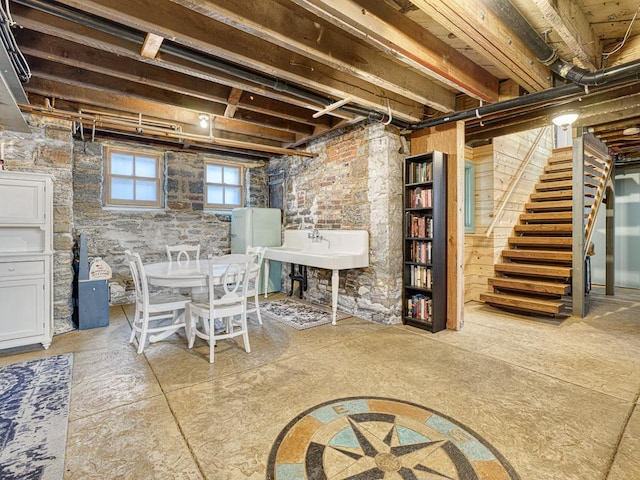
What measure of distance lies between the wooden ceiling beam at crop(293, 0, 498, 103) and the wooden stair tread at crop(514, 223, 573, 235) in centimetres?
287

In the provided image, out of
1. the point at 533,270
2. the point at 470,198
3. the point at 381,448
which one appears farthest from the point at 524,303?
the point at 381,448

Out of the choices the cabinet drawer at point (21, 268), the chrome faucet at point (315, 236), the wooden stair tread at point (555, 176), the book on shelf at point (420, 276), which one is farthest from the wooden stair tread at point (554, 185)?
the cabinet drawer at point (21, 268)

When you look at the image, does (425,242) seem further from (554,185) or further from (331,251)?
(554,185)

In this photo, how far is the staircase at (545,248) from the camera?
4309 millimetres

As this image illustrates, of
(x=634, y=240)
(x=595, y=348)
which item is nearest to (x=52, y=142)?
(x=595, y=348)

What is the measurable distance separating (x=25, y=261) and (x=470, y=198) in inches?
216

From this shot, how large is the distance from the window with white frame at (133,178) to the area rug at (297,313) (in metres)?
2.44

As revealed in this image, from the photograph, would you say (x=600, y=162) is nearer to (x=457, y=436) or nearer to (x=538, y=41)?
(x=538, y=41)

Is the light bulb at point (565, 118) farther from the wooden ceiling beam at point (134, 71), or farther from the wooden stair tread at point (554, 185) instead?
the wooden ceiling beam at point (134, 71)

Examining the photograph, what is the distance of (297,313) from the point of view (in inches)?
168

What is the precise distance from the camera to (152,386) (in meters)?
2.33

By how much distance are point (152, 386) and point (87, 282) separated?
6.51ft

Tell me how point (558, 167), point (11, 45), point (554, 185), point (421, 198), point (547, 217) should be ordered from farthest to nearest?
point (558, 167) → point (554, 185) → point (547, 217) → point (421, 198) → point (11, 45)

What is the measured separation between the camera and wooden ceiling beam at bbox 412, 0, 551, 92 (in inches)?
73.7
